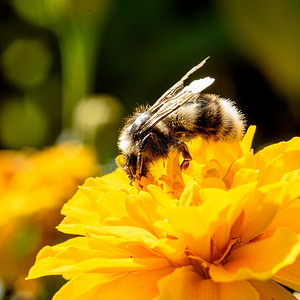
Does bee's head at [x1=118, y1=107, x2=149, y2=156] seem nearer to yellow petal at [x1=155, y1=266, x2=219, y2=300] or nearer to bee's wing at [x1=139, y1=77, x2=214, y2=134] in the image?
bee's wing at [x1=139, y1=77, x2=214, y2=134]

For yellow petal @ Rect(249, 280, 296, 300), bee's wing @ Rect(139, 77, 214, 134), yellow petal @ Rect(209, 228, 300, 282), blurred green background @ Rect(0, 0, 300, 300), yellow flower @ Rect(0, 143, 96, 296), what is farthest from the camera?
blurred green background @ Rect(0, 0, 300, 300)

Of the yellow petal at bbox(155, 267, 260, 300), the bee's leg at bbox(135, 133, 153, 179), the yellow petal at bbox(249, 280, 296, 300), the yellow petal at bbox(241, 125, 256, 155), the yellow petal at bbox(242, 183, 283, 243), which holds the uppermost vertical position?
the bee's leg at bbox(135, 133, 153, 179)

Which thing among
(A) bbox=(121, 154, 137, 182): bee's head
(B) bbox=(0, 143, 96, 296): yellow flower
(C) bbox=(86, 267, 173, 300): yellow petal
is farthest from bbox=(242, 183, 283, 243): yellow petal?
(B) bbox=(0, 143, 96, 296): yellow flower

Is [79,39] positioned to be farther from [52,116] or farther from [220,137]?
[220,137]

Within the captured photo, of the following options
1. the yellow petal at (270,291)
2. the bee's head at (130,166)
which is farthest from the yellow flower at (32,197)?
the yellow petal at (270,291)

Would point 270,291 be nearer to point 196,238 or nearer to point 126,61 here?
point 196,238

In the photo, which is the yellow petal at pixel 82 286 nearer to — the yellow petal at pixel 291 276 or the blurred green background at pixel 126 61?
the yellow petal at pixel 291 276

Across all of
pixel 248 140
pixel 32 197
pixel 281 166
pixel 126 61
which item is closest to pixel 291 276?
pixel 281 166
